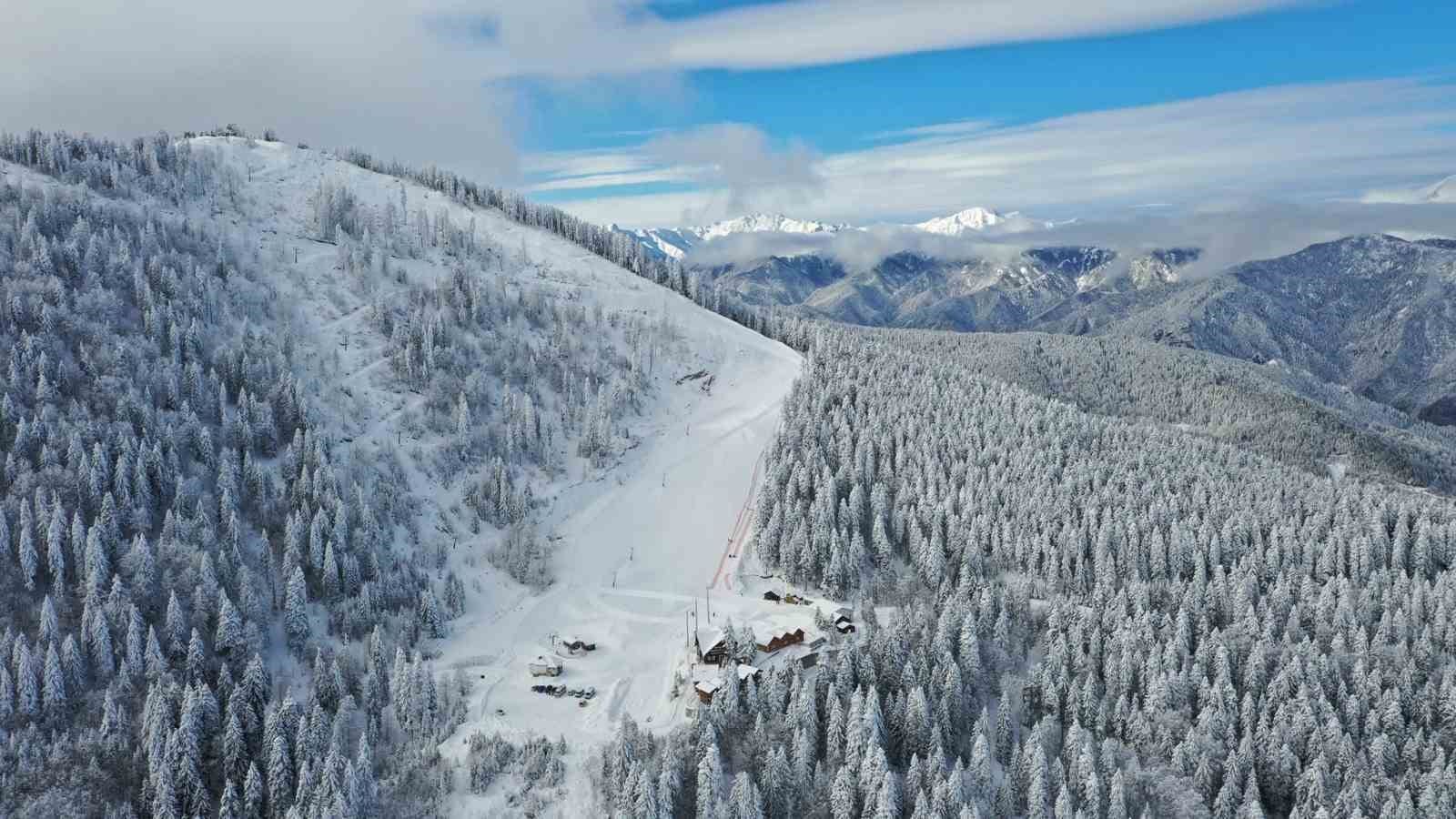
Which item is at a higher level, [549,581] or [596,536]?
[596,536]

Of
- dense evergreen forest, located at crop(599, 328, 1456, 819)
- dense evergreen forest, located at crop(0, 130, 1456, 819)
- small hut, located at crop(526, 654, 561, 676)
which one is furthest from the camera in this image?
small hut, located at crop(526, 654, 561, 676)

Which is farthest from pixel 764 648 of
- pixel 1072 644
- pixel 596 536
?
pixel 596 536

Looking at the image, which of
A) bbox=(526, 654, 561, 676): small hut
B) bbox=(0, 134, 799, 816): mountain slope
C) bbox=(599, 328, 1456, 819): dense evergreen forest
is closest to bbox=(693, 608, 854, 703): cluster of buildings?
bbox=(599, 328, 1456, 819): dense evergreen forest

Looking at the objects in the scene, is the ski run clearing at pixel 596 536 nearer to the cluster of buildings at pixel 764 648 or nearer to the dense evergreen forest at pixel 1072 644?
the cluster of buildings at pixel 764 648

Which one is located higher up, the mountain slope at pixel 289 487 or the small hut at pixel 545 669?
the mountain slope at pixel 289 487

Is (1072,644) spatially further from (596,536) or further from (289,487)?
(289,487)

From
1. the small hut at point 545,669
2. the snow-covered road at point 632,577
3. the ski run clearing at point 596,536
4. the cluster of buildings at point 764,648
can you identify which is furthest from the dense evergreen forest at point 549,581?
the small hut at point 545,669

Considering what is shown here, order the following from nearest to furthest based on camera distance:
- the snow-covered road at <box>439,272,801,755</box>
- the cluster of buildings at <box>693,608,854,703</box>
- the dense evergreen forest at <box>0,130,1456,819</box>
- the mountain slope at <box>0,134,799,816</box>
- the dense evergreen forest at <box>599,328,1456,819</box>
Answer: the dense evergreen forest at <box>599,328,1456,819</box> → the dense evergreen forest at <box>0,130,1456,819</box> → the mountain slope at <box>0,134,799,816</box> → the cluster of buildings at <box>693,608,854,703</box> → the snow-covered road at <box>439,272,801,755</box>

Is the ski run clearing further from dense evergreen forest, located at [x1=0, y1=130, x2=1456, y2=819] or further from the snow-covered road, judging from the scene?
dense evergreen forest, located at [x1=0, y1=130, x2=1456, y2=819]

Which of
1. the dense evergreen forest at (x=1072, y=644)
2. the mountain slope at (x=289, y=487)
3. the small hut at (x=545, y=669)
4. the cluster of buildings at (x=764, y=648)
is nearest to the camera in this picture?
the dense evergreen forest at (x=1072, y=644)
